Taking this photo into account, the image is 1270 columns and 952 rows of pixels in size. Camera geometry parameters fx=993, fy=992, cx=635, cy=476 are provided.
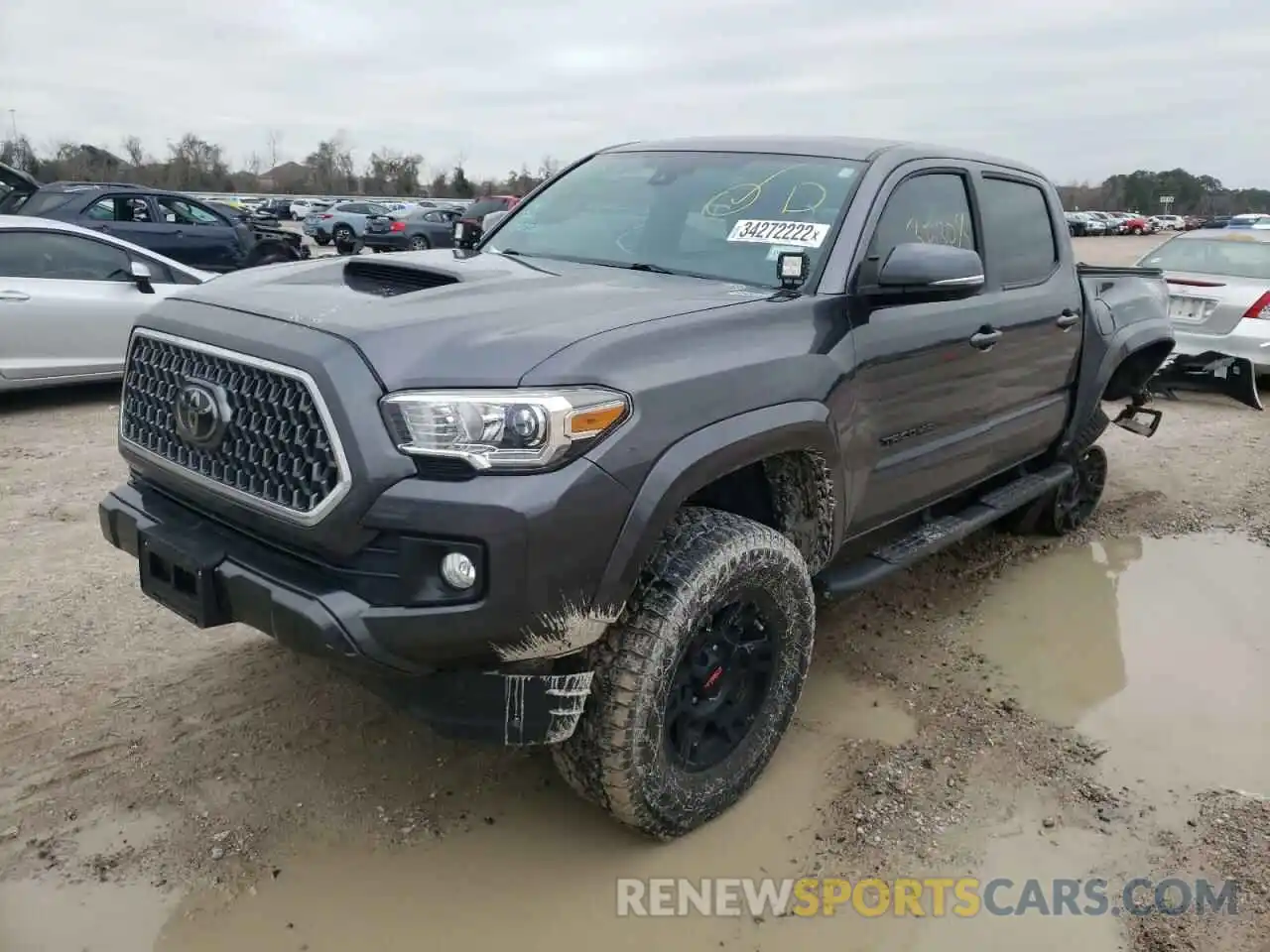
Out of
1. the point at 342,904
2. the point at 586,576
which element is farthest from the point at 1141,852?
the point at 342,904

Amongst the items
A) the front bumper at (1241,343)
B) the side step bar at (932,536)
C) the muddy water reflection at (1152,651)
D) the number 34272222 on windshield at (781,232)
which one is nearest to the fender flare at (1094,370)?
the side step bar at (932,536)

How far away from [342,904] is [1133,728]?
2.78 meters

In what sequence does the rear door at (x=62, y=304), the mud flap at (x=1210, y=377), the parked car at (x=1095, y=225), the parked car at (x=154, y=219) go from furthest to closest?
1. the parked car at (x=1095, y=225)
2. the parked car at (x=154, y=219)
3. the mud flap at (x=1210, y=377)
4. the rear door at (x=62, y=304)

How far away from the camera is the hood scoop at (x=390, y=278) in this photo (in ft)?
9.49

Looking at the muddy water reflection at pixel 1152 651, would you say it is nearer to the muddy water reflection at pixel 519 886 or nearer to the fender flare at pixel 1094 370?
the fender flare at pixel 1094 370

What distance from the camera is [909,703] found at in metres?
3.74

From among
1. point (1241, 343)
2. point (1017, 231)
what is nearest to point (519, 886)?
point (1017, 231)

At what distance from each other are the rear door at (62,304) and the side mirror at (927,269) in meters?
5.86

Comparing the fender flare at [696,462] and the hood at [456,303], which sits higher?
the hood at [456,303]

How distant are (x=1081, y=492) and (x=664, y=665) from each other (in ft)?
13.6

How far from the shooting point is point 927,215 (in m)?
3.80

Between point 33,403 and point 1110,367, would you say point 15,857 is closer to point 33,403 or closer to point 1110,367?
point 1110,367

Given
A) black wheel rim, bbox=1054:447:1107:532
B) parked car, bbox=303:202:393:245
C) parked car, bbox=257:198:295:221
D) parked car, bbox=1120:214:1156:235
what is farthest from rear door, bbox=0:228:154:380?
parked car, bbox=1120:214:1156:235

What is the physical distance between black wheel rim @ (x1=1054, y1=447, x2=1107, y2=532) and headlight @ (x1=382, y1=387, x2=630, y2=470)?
4.10 meters
